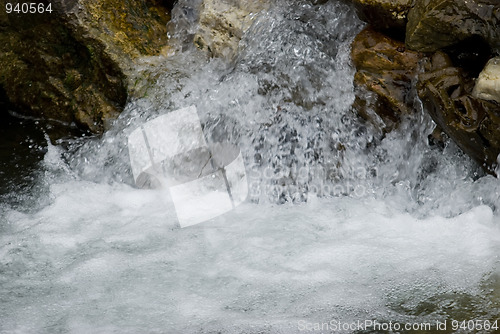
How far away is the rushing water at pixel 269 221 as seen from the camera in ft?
9.02

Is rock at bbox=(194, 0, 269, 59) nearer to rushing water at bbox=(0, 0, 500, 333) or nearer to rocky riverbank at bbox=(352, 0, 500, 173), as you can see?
rushing water at bbox=(0, 0, 500, 333)

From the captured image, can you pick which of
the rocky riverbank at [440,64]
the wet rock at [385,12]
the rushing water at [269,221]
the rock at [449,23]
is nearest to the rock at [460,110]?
the rocky riverbank at [440,64]

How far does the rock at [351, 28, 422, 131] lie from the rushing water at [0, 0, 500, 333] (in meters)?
0.11

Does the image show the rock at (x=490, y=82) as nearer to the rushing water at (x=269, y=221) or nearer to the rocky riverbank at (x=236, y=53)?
the rocky riverbank at (x=236, y=53)

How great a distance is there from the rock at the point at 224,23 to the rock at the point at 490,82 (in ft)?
6.18

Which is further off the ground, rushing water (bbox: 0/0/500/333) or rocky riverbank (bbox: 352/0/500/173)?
rocky riverbank (bbox: 352/0/500/173)

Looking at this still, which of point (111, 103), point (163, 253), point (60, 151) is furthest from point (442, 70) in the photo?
point (60, 151)

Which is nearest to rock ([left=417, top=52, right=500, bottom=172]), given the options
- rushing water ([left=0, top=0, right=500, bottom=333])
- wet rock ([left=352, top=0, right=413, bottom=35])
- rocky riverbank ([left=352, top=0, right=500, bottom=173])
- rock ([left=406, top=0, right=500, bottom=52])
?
rocky riverbank ([left=352, top=0, right=500, bottom=173])

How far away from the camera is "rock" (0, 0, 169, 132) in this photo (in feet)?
15.1

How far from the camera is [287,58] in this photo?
4.19 metres

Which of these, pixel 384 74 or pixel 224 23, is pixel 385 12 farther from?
pixel 224 23

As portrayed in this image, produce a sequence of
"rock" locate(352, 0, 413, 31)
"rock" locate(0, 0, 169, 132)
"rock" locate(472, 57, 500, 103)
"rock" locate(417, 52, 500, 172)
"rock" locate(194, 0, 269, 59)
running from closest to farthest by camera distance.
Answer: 1. "rock" locate(472, 57, 500, 103)
2. "rock" locate(417, 52, 500, 172)
3. "rock" locate(352, 0, 413, 31)
4. "rock" locate(194, 0, 269, 59)
5. "rock" locate(0, 0, 169, 132)

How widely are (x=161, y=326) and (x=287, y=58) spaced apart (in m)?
2.23

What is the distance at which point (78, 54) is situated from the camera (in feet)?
15.5
